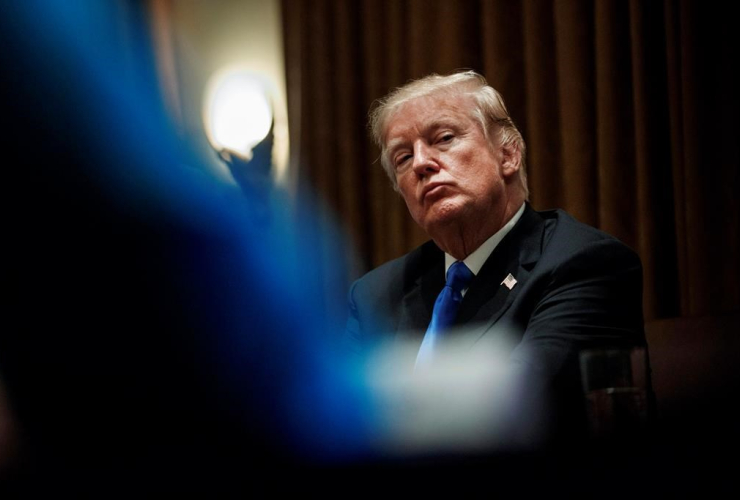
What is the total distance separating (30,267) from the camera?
86 cm

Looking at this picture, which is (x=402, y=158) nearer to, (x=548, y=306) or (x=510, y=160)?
(x=510, y=160)

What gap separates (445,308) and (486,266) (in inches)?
6.1

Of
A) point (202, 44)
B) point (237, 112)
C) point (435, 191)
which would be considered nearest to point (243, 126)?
point (237, 112)

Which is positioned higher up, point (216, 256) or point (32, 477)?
point (216, 256)

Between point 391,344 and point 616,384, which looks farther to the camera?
point 391,344

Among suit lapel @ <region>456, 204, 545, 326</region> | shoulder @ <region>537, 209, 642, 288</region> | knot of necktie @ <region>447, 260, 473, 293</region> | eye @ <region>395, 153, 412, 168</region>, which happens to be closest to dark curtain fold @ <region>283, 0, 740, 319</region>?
shoulder @ <region>537, 209, 642, 288</region>

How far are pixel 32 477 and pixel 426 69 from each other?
3038 millimetres

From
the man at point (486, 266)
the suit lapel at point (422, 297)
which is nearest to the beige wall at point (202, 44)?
the man at point (486, 266)

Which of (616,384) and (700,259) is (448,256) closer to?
(700,259)

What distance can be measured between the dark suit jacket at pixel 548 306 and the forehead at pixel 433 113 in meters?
0.32

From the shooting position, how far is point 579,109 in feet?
10.1

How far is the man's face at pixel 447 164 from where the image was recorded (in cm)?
239

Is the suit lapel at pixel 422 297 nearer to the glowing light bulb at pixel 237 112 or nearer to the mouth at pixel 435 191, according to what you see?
the mouth at pixel 435 191

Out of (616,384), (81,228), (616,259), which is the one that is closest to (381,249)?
(616,259)
